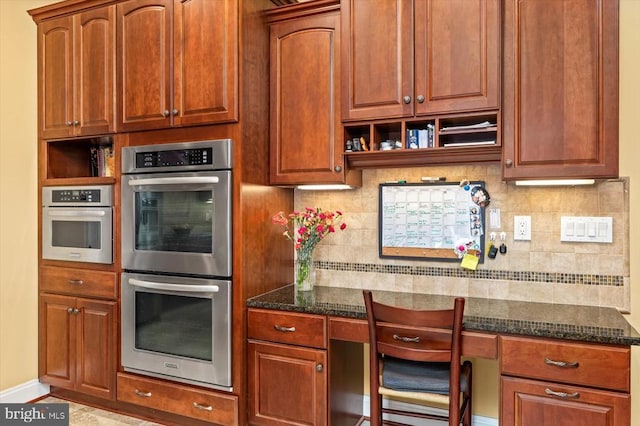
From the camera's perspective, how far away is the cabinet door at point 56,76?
2768 mm

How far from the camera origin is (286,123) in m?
2.44

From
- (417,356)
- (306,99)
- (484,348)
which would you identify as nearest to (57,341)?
(306,99)

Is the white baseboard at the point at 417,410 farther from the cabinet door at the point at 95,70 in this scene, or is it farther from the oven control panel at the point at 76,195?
the cabinet door at the point at 95,70

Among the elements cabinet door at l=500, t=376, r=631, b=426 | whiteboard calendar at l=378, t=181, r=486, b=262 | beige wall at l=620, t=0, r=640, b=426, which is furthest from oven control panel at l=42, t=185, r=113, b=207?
beige wall at l=620, t=0, r=640, b=426

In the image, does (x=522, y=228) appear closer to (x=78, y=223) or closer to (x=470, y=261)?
(x=470, y=261)

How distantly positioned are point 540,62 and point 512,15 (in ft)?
0.87

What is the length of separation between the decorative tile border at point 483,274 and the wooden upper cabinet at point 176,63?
3.80 ft

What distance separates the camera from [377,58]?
7.26ft

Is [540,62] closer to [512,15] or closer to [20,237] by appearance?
[512,15]

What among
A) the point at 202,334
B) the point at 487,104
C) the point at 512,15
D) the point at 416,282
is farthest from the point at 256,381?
the point at 512,15

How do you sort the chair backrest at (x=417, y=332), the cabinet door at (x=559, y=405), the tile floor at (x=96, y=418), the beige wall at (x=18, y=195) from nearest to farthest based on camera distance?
the cabinet door at (x=559, y=405) → the chair backrest at (x=417, y=332) → the tile floor at (x=96, y=418) → the beige wall at (x=18, y=195)

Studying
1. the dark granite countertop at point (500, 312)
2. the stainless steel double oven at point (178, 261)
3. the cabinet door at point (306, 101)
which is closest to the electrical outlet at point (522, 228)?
the dark granite countertop at point (500, 312)

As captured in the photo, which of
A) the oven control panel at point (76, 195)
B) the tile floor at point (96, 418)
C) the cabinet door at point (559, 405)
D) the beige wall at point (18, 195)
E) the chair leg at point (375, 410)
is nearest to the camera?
the cabinet door at point (559, 405)

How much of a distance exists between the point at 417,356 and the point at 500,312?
488 millimetres
